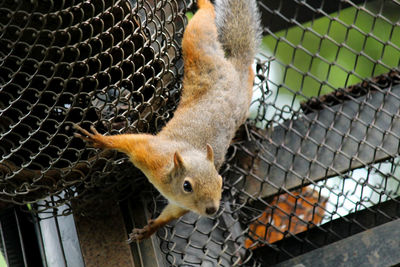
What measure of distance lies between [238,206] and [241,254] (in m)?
0.23

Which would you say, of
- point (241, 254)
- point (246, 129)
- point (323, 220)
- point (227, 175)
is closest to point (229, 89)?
point (246, 129)

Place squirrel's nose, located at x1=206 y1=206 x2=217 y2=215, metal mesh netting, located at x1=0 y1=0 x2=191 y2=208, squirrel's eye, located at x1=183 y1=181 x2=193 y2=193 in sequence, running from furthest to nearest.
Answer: squirrel's eye, located at x1=183 y1=181 x2=193 y2=193 < squirrel's nose, located at x1=206 y1=206 x2=217 y2=215 < metal mesh netting, located at x1=0 y1=0 x2=191 y2=208

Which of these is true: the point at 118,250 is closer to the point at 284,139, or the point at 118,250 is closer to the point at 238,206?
the point at 238,206

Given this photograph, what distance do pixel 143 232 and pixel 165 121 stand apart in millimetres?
541

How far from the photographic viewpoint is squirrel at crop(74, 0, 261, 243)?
271 centimetres

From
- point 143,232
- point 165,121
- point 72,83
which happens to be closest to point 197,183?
point 143,232

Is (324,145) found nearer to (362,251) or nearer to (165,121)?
(362,251)

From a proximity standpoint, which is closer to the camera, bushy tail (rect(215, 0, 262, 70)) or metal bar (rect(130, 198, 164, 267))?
metal bar (rect(130, 198, 164, 267))

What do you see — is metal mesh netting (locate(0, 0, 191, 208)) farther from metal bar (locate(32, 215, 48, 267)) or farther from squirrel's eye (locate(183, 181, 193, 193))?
squirrel's eye (locate(183, 181, 193, 193))

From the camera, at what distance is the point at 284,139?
334 centimetres

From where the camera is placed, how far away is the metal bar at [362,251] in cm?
303

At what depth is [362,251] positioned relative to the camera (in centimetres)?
306

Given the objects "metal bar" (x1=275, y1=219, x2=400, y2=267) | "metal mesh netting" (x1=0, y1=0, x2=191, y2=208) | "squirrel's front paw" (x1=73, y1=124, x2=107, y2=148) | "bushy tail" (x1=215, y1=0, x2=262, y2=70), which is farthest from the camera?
"bushy tail" (x1=215, y1=0, x2=262, y2=70)

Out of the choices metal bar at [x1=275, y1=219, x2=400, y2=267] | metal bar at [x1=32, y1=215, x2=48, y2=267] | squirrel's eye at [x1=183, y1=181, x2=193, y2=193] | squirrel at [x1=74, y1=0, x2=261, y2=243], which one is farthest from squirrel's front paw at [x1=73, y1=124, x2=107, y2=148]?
metal bar at [x1=275, y1=219, x2=400, y2=267]
